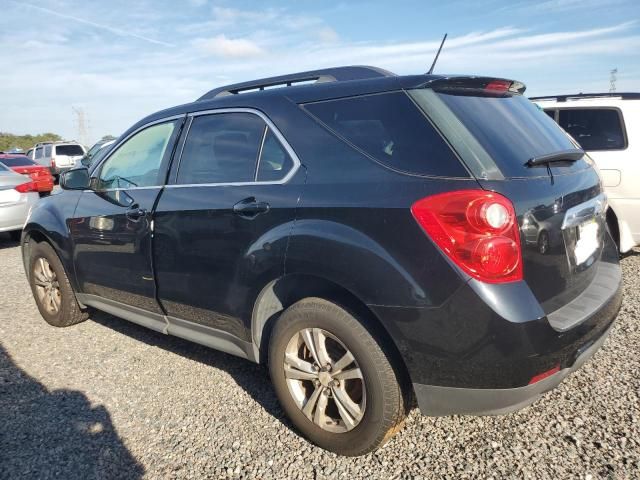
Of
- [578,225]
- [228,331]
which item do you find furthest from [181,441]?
[578,225]

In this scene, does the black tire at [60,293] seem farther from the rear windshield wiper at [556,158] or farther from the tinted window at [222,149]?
the rear windshield wiper at [556,158]

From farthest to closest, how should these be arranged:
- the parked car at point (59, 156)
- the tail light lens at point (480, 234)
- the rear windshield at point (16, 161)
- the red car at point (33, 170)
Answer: the parked car at point (59, 156), the rear windshield at point (16, 161), the red car at point (33, 170), the tail light lens at point (480, 234)

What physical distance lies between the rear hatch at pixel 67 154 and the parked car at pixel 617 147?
22312mm

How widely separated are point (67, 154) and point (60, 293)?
870 inches

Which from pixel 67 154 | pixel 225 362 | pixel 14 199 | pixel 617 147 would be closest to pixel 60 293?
pixel 225 362

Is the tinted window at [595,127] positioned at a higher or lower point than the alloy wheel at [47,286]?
higher

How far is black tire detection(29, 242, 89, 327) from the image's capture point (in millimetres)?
4070

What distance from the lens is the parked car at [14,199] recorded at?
7.67 meters

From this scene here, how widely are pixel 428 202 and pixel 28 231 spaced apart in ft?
12.6

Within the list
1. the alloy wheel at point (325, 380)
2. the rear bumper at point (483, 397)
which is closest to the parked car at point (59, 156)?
the alloy wheel at point (325, 380)

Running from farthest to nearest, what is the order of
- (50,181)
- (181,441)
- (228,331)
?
1. (50,181)
2. (228,331)
3. (181,441)

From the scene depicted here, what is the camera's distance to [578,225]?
228 cm

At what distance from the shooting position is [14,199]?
25.5 ft

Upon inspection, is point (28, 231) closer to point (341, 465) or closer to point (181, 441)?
point (181, 441)
